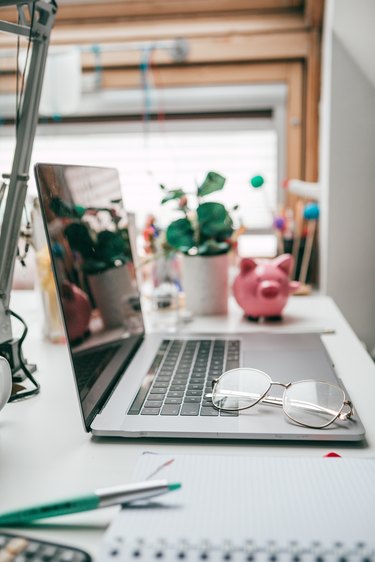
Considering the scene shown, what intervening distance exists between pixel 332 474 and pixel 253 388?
19cm

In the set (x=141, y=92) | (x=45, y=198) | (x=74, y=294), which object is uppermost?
(x=141, y=92)

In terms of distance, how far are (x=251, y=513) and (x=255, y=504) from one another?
0.01m

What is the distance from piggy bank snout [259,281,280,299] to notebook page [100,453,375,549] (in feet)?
1.86

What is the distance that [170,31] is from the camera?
5.57 ft

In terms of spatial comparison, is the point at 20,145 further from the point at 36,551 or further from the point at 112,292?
the point at 36,551

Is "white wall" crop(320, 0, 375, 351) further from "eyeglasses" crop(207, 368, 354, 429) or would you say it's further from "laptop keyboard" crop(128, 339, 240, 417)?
"eyeglasses" crop(207, 368, 354, 429)

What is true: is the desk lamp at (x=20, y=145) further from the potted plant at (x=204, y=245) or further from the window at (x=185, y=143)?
the window at (x=185, y=143)

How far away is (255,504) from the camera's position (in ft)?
1.56

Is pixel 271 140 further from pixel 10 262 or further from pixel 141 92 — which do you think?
pixel 10 262

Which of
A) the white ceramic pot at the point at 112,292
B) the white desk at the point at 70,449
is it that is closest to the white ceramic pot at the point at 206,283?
the white ceramic pot at the point at 112,292

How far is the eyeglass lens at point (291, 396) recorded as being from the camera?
64 centimetres

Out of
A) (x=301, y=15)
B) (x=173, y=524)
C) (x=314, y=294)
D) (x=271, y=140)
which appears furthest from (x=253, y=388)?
(x=301, y=15)

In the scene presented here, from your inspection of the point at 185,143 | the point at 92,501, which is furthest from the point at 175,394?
the point at 185,143

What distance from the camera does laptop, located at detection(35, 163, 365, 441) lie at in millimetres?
627
